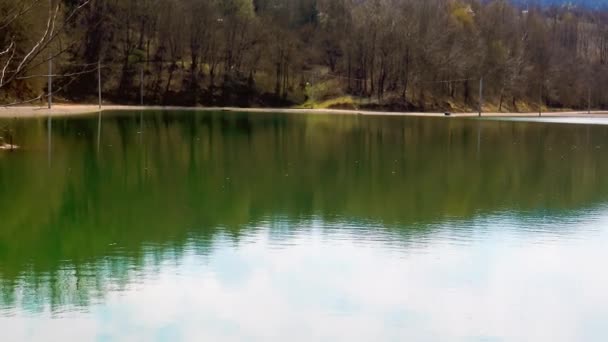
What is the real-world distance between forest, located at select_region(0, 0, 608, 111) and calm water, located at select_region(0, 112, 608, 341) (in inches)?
2130

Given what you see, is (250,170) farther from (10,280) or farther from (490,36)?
(490,36)

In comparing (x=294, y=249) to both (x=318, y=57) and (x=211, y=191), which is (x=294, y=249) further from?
(x=318, y=57)

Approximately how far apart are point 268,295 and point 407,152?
24.7 meters

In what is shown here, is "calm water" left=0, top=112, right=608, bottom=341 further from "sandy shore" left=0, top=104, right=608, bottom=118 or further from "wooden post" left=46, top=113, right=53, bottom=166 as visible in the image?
"sandy shore" left=0, top=104, right=608, bottom=118

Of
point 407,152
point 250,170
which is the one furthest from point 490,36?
point 250,170

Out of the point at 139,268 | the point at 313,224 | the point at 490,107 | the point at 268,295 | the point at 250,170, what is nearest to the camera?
the point at 268,295

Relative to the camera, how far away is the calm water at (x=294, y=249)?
11125 mm

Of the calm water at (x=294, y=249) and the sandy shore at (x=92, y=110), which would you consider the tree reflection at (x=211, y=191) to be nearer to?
the calm water at (x=294, y=249)

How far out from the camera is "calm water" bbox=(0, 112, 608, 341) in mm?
11125

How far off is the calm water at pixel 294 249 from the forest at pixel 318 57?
5409cm

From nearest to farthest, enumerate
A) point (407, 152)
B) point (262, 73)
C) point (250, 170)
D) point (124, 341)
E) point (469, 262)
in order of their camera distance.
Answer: point (124, 341), point (469, 262), point (250, 170), point (407, 152), point (262, 73)

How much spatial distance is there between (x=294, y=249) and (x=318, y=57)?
88075 millimetres

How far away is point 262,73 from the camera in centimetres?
9356

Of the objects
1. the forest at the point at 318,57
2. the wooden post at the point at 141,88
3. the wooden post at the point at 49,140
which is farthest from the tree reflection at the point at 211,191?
the forest at the point at 318,57
